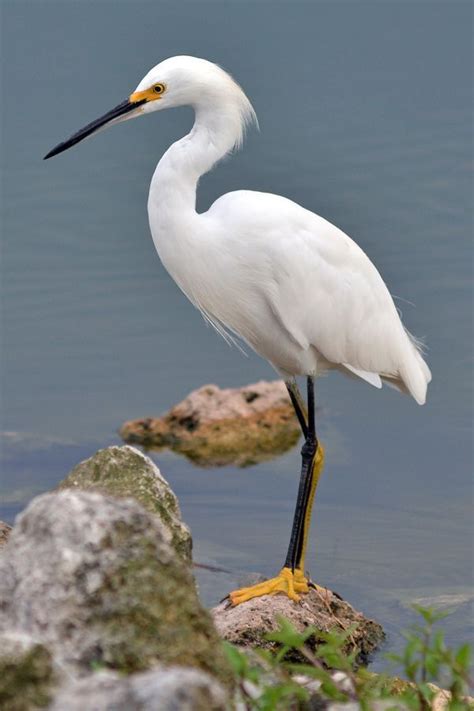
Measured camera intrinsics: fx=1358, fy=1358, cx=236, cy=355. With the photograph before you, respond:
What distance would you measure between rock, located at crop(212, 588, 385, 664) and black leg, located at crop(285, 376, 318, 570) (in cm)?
43

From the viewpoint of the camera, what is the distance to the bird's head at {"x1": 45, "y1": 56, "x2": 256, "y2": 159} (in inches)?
244

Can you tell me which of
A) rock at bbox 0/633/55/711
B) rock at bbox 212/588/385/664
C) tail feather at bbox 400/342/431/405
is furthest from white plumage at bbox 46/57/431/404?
rock at bbox 0/633/55/711

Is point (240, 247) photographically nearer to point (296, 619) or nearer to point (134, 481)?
point (134, 481)

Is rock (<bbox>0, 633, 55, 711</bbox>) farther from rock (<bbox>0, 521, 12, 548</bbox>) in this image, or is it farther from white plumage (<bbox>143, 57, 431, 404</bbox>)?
white plumage (<bbox>143, 57, 431, 404</bbox>)

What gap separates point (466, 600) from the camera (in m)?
7.38

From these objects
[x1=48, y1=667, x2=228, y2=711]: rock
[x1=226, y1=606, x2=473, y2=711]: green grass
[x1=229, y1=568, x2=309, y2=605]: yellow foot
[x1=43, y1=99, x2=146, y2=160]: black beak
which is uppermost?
[x1=43, y1=99, x2=146, y2=160]: black beak

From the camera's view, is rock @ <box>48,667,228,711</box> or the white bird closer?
rock @ <box>48,667,228,711</box>

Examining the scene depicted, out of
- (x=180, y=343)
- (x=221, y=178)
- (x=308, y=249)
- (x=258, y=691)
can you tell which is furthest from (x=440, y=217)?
(x=258, y=691)

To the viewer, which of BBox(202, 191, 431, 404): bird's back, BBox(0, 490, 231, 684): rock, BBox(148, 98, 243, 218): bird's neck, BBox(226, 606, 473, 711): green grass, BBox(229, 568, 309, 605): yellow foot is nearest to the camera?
BBox(0, 490, 231, 684): rock

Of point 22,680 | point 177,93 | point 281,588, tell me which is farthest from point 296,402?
point 22,680

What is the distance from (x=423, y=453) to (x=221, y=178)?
4.05 m

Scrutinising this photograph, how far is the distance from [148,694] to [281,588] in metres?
3.82

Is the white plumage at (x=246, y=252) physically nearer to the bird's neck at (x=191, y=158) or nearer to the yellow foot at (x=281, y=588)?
the bird's neck at (x=191, y=158)

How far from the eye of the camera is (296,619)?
5.60m
